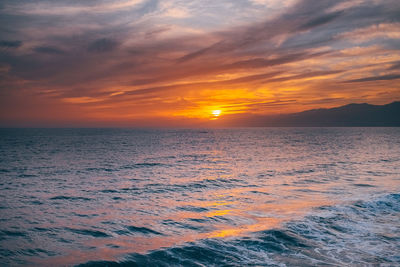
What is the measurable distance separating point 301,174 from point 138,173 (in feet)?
62.6

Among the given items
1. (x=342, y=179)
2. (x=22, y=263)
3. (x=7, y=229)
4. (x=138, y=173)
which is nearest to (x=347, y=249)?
(x=22, y=263)

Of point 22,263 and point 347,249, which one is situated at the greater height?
point 22,263

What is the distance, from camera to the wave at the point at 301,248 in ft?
31.3

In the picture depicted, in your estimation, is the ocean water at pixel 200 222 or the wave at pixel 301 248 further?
the ocean water at pixel 200 222

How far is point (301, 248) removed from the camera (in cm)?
1064

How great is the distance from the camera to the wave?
9.53m

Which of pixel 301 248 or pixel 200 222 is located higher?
pixel 200 222

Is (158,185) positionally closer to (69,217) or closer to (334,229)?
(69,217)

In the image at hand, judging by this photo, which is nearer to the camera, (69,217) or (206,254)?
(206,254)

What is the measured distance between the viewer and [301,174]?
96.7ft

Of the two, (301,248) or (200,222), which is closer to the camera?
(301,248)

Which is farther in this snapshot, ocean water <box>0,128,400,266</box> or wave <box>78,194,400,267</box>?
ocean water <box>0,128,400,266</box>

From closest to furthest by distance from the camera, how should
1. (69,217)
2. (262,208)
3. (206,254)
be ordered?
1. (206,254)
2. (69,217)
3. (262,208)

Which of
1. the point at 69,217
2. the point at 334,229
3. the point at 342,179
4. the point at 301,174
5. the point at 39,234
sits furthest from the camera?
the point at 301,174
